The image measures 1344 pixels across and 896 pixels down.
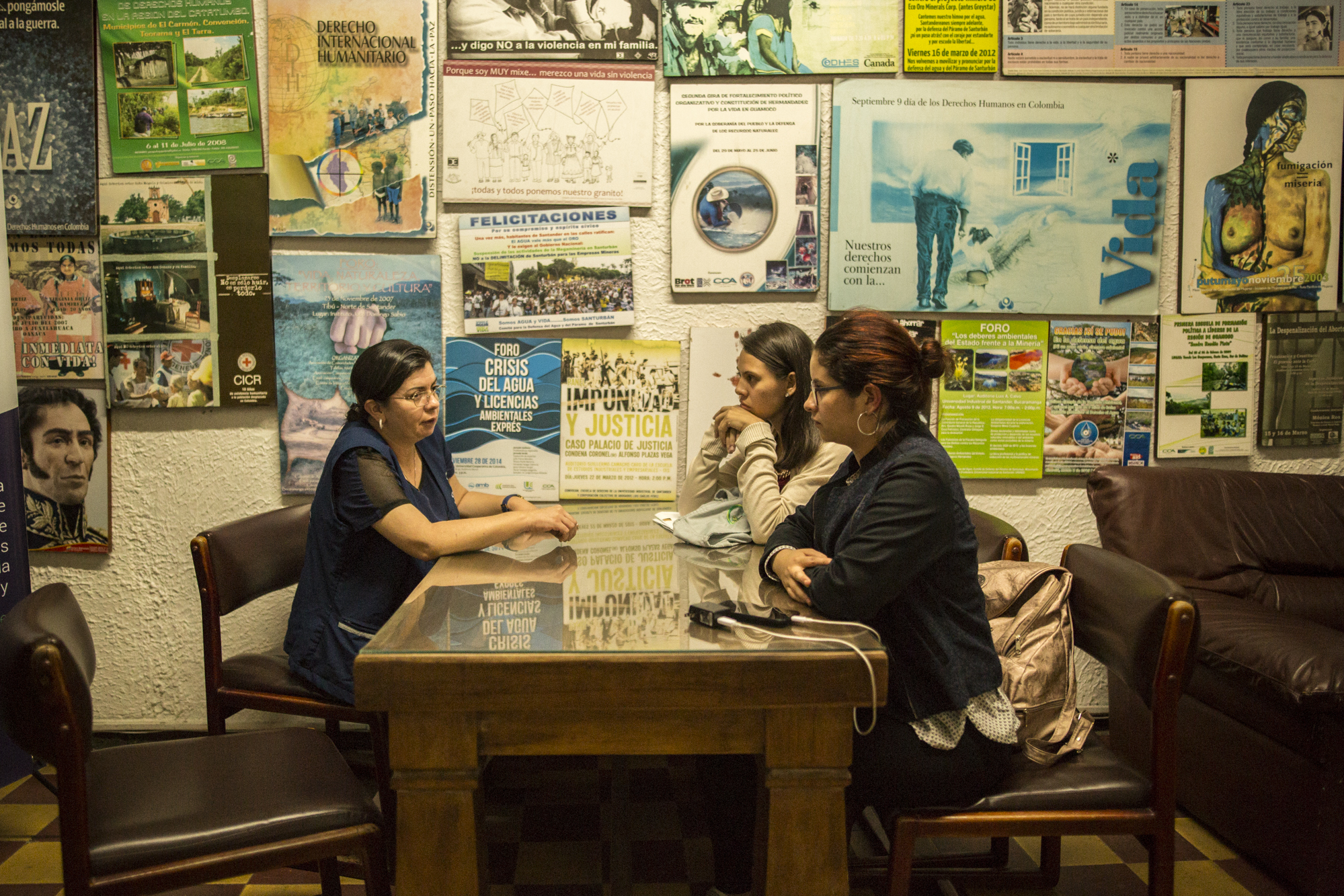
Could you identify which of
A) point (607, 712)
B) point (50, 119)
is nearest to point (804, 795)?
point (607, 712)

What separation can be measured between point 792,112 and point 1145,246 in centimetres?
128

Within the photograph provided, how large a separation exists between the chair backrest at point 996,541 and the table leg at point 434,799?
138cm

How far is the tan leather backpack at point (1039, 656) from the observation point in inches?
66.5

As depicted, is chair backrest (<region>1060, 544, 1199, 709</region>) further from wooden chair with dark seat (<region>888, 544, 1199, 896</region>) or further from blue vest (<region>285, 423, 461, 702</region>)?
blue vest (<region>285, 423, 461, 702</region>)

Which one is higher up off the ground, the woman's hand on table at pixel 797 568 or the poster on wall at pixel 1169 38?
the poster on wall at pixel 1169 38

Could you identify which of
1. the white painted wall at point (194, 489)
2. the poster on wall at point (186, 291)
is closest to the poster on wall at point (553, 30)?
the white painted wall at point (194, 489)

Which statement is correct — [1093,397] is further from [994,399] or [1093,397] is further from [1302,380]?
[1302,380]

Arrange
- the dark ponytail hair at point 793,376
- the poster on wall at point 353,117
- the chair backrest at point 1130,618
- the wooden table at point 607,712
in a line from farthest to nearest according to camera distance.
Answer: the poster on wall at point 353,117, the dark ponytail hair at point 793,376, the chair backrest at point 1130,618, the wooden table at point 607,712

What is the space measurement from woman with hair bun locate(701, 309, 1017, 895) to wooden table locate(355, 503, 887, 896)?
21 cm

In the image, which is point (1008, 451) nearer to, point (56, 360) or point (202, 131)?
point (202, 131)

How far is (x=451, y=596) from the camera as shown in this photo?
1637mm

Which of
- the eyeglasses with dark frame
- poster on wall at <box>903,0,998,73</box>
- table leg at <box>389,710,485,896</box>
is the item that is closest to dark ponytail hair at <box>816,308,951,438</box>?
table leg at <box>389,710,485,896</box>

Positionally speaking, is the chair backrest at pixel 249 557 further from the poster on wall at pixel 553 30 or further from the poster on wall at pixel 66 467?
the poster on wall at pixel 553 30

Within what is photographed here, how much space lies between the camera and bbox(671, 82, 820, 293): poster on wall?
279cm
